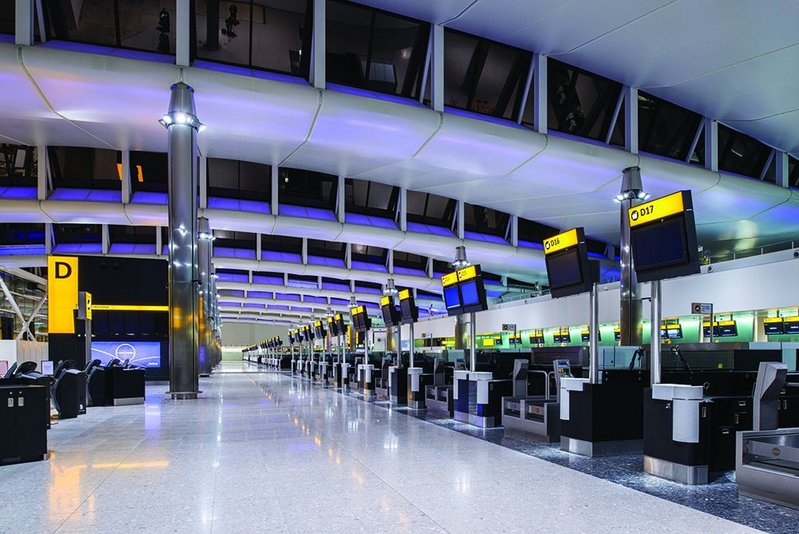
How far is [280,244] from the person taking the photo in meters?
31.3

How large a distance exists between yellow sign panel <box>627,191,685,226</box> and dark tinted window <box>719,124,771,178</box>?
44.7 ft

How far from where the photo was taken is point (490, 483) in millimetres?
5410

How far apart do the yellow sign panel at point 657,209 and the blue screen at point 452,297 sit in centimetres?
488

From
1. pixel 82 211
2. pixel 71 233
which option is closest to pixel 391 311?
pixel 82 211

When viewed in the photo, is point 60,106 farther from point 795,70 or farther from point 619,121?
point 795,70

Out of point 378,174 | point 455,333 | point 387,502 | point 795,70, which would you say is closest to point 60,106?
point 378,174

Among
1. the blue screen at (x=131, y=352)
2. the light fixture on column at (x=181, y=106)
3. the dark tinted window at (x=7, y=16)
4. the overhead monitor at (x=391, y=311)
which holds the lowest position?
the blue screen at (x=131, y=352)

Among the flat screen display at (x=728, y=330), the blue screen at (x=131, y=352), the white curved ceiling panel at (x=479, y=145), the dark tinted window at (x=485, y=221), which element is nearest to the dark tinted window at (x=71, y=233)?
the blue screen at (x=131, y=352)

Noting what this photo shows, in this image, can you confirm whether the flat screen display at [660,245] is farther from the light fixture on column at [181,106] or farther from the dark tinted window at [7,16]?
the dark tinted window at [7,16]

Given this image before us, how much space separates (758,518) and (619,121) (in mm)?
14247

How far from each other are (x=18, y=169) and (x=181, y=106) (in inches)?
520

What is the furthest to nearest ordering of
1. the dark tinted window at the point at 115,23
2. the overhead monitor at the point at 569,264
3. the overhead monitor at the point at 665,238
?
the dark tinted window at the point at 115,23, the overhead monitor at the point at 569,264, the overhead monitor at the point at 665,238

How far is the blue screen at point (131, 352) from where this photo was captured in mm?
23984

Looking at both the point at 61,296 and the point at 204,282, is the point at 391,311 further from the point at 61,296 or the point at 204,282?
the point at 204,282
